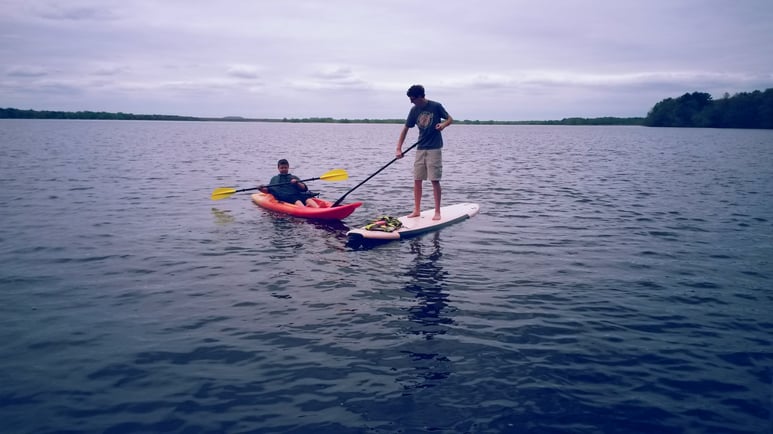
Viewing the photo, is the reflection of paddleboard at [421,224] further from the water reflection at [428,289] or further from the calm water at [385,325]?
the water reflection at [428,289]

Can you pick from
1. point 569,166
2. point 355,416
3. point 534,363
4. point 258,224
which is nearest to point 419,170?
point 258,224

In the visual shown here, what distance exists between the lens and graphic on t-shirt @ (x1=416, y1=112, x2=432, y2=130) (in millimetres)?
11375

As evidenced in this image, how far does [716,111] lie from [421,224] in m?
139

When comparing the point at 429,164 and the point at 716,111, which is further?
the point at 716,111

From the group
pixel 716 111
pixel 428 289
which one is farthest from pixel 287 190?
pixel 716 111

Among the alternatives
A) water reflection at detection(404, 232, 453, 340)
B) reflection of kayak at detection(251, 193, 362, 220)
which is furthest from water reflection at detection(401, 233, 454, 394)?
reflection of kayak at detection(251, 193, 362, 220)

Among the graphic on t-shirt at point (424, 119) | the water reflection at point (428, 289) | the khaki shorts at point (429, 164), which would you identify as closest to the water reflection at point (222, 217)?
the khaki shorts at point (429, 164)

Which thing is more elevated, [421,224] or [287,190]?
[287,190]

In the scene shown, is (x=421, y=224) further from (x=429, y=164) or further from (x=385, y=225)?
(x=429, y=164)

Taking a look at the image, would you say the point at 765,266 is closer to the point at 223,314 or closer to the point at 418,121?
the point at 418,121

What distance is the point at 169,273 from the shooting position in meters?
8.80

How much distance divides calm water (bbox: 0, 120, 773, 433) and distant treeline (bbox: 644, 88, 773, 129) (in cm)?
12651

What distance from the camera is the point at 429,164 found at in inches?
461

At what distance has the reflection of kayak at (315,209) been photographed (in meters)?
12.9
